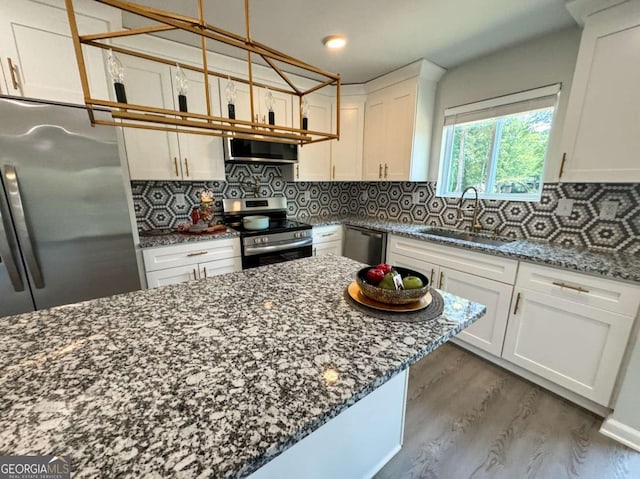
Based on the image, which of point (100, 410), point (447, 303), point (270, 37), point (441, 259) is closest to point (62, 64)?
point (270, 37)

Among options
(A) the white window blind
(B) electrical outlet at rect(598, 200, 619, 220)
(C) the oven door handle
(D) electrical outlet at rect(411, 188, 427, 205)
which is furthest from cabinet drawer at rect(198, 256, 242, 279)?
(B) electrical outlet at rect(598, 200, 619, 220)

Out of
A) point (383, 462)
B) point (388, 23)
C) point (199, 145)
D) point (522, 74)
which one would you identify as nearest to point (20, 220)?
point (199, 145)

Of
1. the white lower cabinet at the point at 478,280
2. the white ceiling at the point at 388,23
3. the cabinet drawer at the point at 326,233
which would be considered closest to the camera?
the white ceiling at the point at 388,23

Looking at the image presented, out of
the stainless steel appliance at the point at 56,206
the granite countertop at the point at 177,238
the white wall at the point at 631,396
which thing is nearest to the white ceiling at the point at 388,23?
the stainless steel appliance at the point at 56,206

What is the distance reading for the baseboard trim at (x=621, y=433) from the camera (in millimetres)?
1416

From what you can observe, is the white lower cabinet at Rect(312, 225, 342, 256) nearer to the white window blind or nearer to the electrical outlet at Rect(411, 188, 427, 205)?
the electrical outlet at Rect(411, 188, 427, 205)

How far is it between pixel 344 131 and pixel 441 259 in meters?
1.82

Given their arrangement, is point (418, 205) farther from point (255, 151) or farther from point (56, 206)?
point (56, 206)

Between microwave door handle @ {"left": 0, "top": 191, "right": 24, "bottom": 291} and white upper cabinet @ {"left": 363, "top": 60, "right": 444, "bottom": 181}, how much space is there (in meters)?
2.90

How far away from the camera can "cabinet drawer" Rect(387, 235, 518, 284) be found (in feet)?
6.13

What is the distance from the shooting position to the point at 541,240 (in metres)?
2.12

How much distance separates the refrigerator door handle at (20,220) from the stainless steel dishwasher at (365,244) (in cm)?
251

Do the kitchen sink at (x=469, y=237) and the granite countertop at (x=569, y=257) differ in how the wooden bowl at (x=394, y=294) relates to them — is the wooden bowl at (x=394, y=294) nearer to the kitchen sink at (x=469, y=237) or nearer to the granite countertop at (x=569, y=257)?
the granite countertop at (x=569, y=257)

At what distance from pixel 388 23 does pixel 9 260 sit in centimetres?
273
